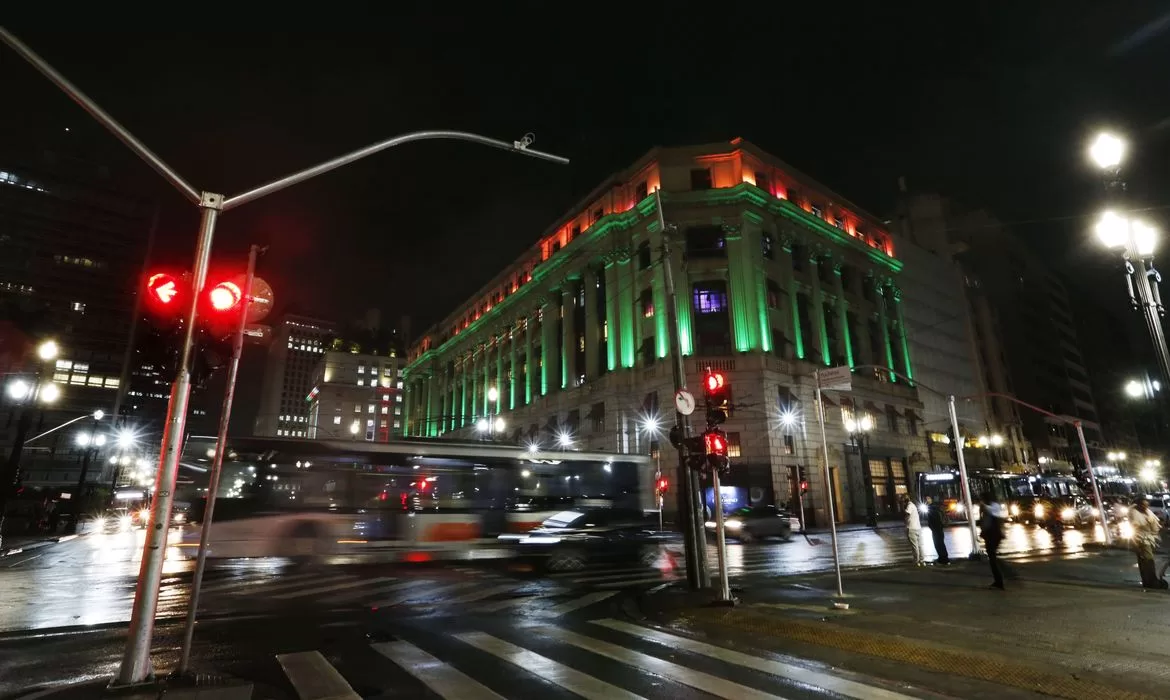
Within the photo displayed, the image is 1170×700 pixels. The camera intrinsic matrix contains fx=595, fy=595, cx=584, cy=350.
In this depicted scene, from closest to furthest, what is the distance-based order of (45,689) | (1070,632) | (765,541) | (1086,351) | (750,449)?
(45,689)
(1070,632)
(765,541)
(750,449)
(1086,351)

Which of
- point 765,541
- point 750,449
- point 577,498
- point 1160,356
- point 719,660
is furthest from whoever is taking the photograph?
point 750,449

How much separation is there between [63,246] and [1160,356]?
12175 cm

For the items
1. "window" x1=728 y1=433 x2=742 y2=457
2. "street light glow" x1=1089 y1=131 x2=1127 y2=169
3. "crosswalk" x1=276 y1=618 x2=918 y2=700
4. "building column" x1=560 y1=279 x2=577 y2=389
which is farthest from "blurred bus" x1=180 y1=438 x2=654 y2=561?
"building column" x1=560 y1=279 x2=577 y2=389

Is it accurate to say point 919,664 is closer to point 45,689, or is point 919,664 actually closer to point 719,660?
point 719,660

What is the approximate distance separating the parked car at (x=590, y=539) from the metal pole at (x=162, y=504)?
480 inches

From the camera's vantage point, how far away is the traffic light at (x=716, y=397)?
10.7 m

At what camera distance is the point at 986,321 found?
2736 inches

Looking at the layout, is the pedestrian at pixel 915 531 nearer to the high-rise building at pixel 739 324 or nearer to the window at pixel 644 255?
the high-rise building at pixel 739 324

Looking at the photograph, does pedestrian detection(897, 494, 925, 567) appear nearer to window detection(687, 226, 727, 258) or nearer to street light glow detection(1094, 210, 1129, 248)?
street light glow detection(1094, 210, 1129, 248)

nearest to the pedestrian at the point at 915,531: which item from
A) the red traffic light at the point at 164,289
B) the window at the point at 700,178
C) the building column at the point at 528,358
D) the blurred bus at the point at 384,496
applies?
the blurred bus at the point at 384,496

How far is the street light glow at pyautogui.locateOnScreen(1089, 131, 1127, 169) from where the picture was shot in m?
9.98

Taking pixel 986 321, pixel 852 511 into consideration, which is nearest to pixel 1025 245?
pixel 986 321

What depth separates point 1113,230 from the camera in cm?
998

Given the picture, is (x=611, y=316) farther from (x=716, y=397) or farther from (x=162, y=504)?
(x=162, y=504)
